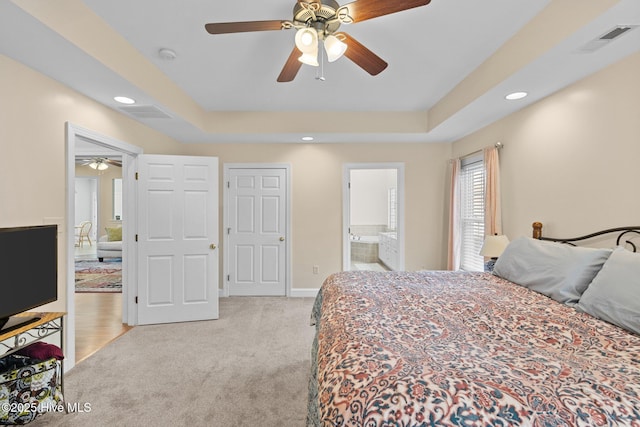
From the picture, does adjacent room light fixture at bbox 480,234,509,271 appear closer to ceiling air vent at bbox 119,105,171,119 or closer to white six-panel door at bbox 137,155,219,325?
white six-panel door at bbox 137,155,219,325

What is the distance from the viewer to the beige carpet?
1.90 m

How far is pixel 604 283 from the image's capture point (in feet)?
5.25

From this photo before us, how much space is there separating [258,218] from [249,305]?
4.20 ft

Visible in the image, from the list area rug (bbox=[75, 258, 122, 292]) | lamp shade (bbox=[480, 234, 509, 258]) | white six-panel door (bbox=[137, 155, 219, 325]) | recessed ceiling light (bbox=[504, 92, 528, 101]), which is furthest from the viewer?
area rug (bbox=[75, 258, 122, 292])

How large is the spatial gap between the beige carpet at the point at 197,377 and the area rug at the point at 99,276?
2.27 meters

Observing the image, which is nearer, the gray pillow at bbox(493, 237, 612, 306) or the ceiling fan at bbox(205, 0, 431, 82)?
the ceiling fan at bbox(205, 0, 431, 82)

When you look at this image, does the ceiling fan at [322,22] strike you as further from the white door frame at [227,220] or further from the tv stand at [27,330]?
the white door frame at [227,220]

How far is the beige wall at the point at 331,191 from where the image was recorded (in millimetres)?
4480

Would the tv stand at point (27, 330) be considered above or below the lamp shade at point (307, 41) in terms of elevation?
below

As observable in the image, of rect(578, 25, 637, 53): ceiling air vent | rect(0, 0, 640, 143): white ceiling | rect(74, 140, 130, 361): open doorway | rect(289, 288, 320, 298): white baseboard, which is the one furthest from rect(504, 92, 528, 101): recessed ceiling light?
rect(74, 140, 130, 361): open doorway

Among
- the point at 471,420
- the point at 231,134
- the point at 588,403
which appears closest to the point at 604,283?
the point at 588,403

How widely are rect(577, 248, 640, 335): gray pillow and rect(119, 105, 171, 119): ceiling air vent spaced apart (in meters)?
3.79

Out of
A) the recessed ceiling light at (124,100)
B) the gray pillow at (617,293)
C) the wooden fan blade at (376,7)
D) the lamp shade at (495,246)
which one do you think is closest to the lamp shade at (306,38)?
the wooden fan blade at (376,7)

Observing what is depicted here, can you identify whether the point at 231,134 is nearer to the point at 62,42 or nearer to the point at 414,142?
the point at 62,42
